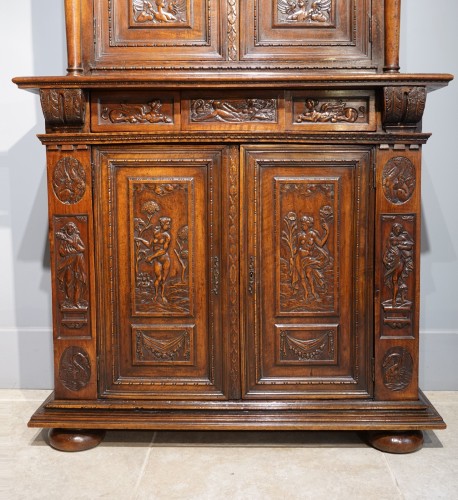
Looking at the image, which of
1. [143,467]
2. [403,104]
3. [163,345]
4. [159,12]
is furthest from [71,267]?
[403,104]

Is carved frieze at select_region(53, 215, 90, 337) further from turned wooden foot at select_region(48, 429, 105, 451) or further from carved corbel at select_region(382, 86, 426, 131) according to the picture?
carved corbel at select_region(382, 86, 426, 131)

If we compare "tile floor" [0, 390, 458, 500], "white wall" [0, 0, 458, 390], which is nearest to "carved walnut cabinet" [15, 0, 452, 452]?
"tile floor" [0, 390, 458, 500]

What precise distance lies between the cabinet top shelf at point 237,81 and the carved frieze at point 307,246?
40 centimetres

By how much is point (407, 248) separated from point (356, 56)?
0.80 meters

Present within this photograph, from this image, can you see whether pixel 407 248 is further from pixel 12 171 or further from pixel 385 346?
pixel 12 171

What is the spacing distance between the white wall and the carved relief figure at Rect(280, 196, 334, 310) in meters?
0.90

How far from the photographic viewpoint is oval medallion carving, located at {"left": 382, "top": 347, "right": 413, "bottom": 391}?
9.26ft

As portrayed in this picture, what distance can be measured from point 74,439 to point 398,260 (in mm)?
1509

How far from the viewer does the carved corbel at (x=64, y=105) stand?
2689mm

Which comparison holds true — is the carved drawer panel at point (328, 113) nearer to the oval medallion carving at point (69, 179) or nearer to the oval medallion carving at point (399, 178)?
the oval medallion carving at point (399, 178)

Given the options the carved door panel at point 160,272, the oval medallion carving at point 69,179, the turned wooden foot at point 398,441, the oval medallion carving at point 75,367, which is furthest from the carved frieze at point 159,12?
the turned wooden foot at point 398,441

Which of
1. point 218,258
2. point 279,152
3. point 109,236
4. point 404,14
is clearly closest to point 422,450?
point 218,258

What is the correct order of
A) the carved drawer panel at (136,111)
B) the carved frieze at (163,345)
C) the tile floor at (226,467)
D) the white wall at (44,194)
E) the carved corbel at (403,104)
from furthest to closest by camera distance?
the white wall at (44,194) → the carved frieze at (163,345) → the carved drawer panel at (136,111) → the carved corbel at (403,104) → the tile floor at (226,467)

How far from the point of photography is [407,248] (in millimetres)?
2787
